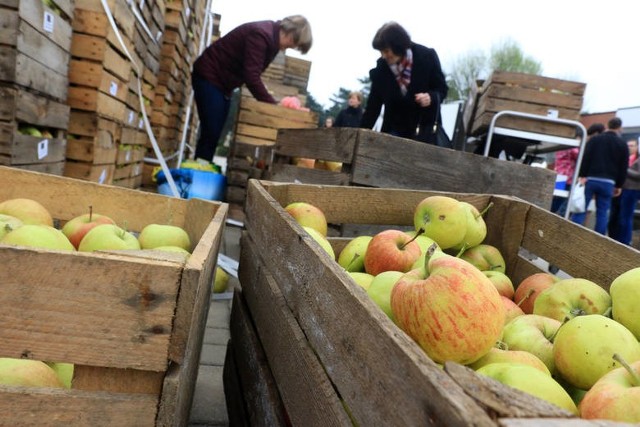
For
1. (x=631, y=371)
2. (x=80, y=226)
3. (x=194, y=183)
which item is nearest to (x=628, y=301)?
(x=631, y=371)

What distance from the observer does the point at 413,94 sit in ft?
16.1

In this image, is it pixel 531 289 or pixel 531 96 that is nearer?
pixel 531 289

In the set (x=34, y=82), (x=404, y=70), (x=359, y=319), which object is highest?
(x=404, y=70)

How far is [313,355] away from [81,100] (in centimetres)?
386

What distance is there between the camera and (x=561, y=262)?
210 cm

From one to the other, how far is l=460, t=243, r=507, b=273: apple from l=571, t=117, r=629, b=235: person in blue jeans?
718 centimetres

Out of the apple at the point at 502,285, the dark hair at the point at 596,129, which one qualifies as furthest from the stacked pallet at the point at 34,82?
the dark hair at the point at 596,129

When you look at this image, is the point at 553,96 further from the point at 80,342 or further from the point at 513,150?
the point at 80,342

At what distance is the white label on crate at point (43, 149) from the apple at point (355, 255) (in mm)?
2401

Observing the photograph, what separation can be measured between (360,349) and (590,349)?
64 cm

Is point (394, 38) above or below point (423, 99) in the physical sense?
above

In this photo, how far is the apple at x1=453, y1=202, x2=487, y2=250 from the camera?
7.26 ft

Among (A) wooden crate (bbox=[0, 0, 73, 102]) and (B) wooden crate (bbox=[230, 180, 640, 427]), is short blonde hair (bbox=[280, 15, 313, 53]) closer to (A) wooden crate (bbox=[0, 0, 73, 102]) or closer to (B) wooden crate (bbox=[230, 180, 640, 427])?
(A) wooden crate (bbox=[0, 0, 73, 102])

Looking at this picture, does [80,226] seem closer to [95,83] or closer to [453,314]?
[453,314]
